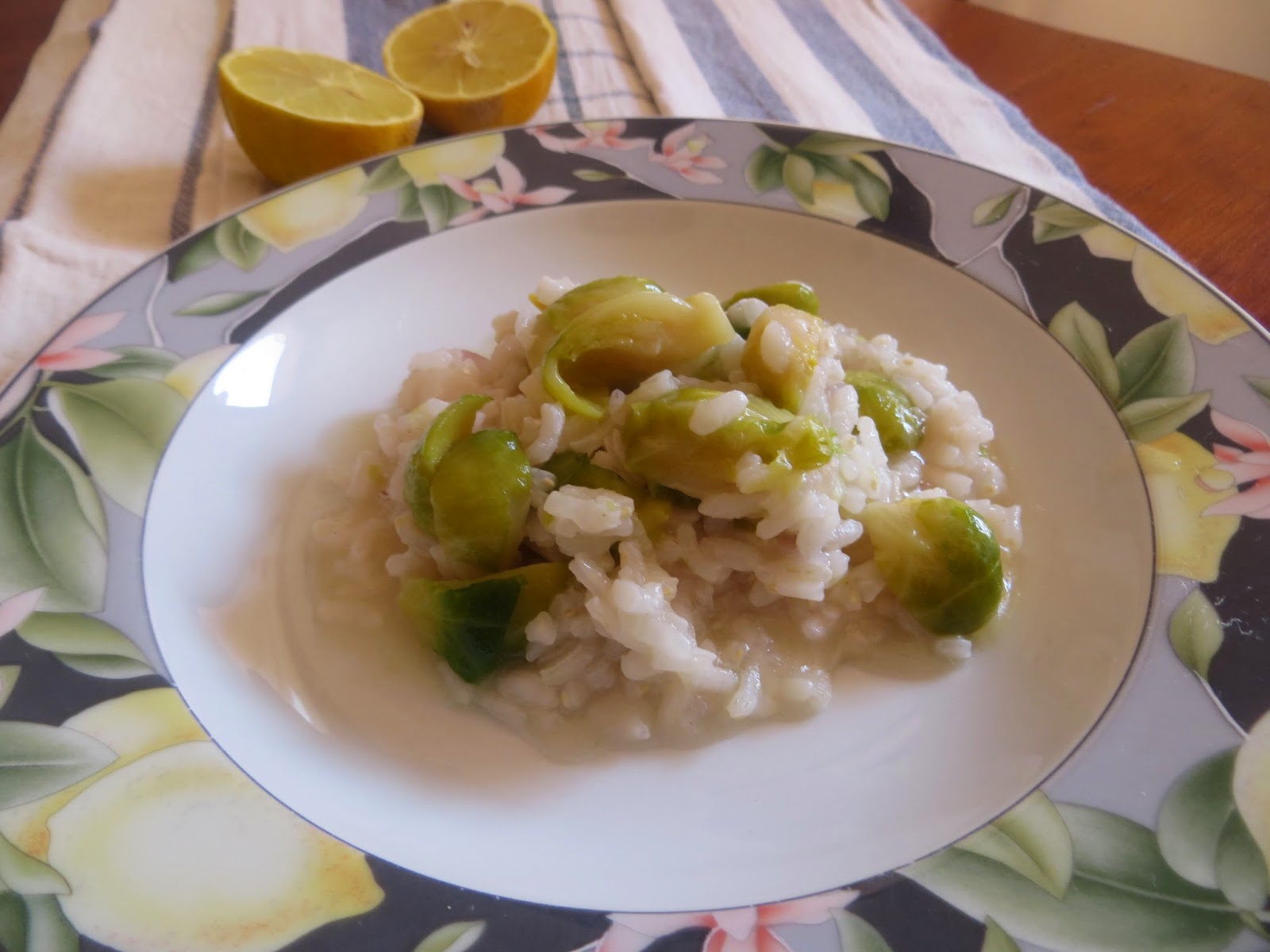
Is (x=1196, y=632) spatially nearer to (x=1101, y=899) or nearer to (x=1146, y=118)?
(x=1101, y=899)

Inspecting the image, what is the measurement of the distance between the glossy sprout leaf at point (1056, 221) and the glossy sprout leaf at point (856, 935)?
1.76 m

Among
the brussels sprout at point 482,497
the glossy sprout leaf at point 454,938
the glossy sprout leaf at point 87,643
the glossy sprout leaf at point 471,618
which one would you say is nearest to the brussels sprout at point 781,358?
the brussels sprout at point 482,497

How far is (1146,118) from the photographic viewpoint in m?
3.29

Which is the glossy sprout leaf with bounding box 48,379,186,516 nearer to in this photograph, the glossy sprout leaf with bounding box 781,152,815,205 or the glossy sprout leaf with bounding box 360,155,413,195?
the glossy sprout leaf with bounding box 360,155,413,195

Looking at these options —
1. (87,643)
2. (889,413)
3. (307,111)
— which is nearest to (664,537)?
(889,413)

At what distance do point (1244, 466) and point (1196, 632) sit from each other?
0.44 metres

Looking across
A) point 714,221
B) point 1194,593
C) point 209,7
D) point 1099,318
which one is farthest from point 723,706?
point 209,7

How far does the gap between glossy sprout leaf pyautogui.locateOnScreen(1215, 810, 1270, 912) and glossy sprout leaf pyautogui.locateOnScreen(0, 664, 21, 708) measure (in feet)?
5.83

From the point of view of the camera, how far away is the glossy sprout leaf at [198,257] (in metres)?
2.35

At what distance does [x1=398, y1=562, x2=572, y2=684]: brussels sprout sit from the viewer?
182 centimetres

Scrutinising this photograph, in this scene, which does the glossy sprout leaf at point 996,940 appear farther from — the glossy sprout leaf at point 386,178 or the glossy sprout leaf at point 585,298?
the glossy sprout leaf at point 386,178

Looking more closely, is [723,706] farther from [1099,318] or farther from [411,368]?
[1099,318]

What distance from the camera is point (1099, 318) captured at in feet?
7.34

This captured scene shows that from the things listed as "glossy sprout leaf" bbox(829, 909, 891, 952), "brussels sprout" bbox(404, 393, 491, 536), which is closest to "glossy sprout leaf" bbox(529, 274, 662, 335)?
"brussels sprout" bbox(404, 393, 491, 536)
